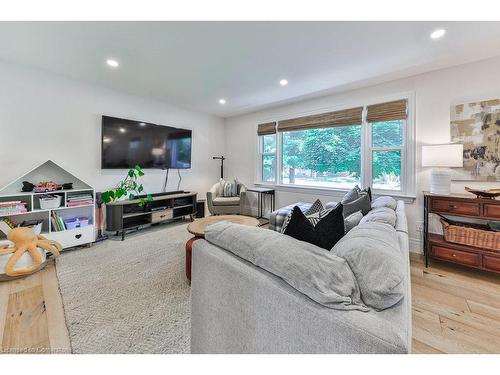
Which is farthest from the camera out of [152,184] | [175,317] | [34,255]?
[152,184]

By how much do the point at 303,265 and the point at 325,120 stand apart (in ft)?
11.1

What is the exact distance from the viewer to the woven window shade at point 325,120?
131 inches

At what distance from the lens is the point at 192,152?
15.3 ft

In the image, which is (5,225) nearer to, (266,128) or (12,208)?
(12,208)

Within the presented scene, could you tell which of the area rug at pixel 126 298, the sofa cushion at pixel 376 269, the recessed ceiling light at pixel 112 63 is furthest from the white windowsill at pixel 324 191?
the recessed ceiling light at pixel 112 63

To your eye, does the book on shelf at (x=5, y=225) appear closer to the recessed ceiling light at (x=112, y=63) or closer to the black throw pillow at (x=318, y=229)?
the recessed ceiling light at (x=112, y=63)

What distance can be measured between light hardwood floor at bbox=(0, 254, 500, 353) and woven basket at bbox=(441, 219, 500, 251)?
343mm

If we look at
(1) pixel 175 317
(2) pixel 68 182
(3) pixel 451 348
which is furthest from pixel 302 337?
(2) pixel 68 182

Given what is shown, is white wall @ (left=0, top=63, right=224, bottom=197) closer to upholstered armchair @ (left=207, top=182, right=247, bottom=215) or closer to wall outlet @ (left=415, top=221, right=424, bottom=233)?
upholstered armchair @ (left=207, top=182, right=247, bottom=215)

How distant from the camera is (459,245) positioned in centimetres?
227
